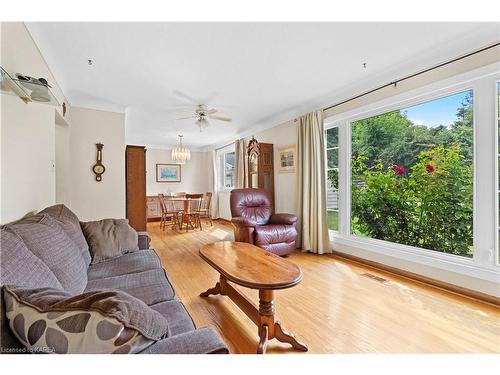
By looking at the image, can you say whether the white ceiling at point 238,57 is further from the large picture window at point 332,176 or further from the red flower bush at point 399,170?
the red flower bush at point 399,170

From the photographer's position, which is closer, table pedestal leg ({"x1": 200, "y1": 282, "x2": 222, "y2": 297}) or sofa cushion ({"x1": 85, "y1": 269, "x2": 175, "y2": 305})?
sofa cushion ({"x1": 85, "y1": 269, "x2": 175, "y2": 305})

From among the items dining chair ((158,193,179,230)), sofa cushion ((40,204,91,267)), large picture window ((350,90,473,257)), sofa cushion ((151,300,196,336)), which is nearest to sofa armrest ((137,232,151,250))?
sofa cushion ((40,204,91,267))

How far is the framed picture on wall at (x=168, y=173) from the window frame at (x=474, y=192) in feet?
19.1

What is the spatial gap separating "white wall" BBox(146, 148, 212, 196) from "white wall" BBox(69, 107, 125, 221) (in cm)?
387

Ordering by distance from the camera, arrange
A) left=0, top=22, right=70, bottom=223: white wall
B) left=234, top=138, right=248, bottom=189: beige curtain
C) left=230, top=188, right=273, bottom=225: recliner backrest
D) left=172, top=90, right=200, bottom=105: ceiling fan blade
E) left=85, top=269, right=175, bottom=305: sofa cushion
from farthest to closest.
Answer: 1. left=234, top=138, right=248, bottom=189: beige curtain
2. left=230, top=188, right=273, bottom=225: recliner backrest
3. left=172, top=90, right=200, bottom=105: ceiling fan blade
4. left=0, top=22, right=70, bottom=223: white wall
5. left=85, top=269, right=175, bottom=305: sofa cushion

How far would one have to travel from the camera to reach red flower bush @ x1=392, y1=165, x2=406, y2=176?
300cm

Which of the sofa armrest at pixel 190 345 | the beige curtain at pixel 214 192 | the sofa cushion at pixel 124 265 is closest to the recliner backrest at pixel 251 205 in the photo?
the sofa cushion at pixel 124 265

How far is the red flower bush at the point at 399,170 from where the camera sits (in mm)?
2997

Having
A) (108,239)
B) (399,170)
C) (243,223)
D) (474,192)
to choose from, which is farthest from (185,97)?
(474,192)

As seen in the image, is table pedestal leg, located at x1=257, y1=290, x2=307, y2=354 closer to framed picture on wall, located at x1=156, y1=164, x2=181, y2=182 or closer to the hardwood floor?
the hardwood floor

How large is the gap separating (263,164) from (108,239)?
10.6 feet
